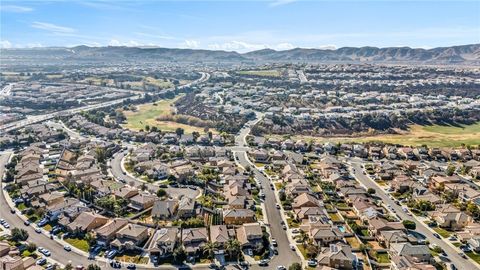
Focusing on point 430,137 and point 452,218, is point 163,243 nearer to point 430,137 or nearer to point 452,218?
point 452,218

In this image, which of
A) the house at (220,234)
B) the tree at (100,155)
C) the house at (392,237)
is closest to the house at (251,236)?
the house at (220,234)

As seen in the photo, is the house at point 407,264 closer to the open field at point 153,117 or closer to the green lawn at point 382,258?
the green lawn at point 382,258

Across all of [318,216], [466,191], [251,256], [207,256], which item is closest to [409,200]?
[466,191]

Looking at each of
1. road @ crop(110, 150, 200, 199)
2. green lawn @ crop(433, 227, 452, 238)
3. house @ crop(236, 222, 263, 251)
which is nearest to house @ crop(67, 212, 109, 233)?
road @ crop(110, 150, 200, 199)

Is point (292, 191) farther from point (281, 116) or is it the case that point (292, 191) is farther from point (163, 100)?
point (163, 100)

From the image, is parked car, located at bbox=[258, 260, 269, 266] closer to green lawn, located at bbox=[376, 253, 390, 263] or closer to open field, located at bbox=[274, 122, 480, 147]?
green lawn, located at bbox=[376, 253, 390, 263]

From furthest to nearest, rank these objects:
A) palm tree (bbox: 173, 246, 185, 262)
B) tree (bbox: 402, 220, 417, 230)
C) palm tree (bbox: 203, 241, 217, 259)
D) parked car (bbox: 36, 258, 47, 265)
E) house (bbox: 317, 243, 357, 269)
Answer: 1. tree (bbox: 402, 220, 417, 230)
2. palm tree (bbox: 203, 241, 217, 259)
3. palm tree (bbox: 173, 246, 185, 262)
4. parked car (bbox: 36, 258, 47, 265)
5. house (bbox: 317, 243, 357, 269)

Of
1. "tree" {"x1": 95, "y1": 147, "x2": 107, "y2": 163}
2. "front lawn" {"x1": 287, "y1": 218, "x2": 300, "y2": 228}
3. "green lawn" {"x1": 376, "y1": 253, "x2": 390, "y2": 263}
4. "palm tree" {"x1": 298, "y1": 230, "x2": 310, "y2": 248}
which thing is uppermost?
"tree" {"x1": 95, "y1": 147, "x2": 107, "y2": 163}

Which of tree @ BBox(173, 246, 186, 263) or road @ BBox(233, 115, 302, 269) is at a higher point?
tree @ BBox(173, 246, 186, 263)
